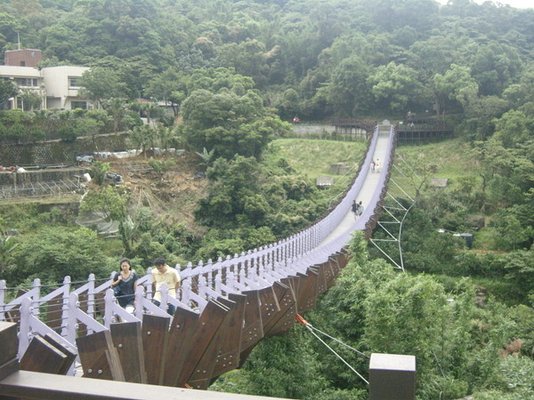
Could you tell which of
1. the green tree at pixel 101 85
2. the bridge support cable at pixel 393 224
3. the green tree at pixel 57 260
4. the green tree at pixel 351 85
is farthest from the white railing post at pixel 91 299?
the green tree at pixel 351 85

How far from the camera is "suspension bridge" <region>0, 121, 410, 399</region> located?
2164mm

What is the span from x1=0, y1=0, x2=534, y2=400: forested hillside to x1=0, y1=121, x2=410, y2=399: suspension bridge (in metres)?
1.25

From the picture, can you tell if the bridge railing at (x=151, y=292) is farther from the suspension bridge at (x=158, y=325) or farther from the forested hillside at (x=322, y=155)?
the forested hillside at (x=322, y=155)

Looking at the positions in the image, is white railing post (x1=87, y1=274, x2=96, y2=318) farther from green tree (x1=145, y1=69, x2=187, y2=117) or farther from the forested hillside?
green tree (x1=145, y1=69, x2=187, y2=117)

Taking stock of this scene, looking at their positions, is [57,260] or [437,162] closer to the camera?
[57,260]

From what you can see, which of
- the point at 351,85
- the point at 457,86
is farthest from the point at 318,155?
the point at 457,86

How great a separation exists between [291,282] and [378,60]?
107 ft

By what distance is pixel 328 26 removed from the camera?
140 feet

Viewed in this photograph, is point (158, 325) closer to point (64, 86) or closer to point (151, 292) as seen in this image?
point (151, 292)

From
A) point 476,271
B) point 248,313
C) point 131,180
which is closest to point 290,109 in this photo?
point 131,180

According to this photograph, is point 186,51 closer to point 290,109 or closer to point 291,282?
point 290,109

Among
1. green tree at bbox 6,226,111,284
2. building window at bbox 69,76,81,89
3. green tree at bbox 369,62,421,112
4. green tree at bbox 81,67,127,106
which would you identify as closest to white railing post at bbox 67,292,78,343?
green tree at bbox 6,226,111,284

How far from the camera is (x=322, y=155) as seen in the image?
3269 centimetres

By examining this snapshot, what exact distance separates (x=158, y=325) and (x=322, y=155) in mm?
29193
